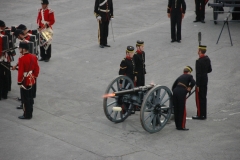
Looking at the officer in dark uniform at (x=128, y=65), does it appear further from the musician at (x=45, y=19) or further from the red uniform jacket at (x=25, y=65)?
the musician at (x=45, y=19)

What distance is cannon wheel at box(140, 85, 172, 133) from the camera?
546 inches

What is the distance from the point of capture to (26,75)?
14844 millimetres

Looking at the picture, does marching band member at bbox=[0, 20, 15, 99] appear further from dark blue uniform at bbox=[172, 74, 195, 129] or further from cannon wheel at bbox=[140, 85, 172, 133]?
dark blue uniform at bbox=[172, 74, 195, 129]

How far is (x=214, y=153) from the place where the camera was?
43.1 ft

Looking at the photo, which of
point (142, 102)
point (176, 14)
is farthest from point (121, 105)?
point (176, 14)

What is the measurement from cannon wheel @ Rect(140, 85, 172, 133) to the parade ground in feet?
0.64

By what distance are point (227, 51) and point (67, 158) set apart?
29.4ft

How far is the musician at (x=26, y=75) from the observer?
48.3ft

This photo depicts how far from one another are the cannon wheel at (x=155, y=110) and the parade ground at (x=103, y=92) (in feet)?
0.64

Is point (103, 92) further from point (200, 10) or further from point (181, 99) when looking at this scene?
point (200, 10)

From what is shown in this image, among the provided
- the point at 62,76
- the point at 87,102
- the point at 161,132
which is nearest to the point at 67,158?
the point at 161,132

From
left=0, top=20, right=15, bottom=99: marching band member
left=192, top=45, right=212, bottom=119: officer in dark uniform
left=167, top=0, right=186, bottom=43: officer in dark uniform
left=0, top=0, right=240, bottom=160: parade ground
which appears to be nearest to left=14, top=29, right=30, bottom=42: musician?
left=0, top=20, right=15, bottom=99: marching band member

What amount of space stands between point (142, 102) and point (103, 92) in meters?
2.81

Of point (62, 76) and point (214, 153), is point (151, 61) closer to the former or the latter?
point (62, 76)
